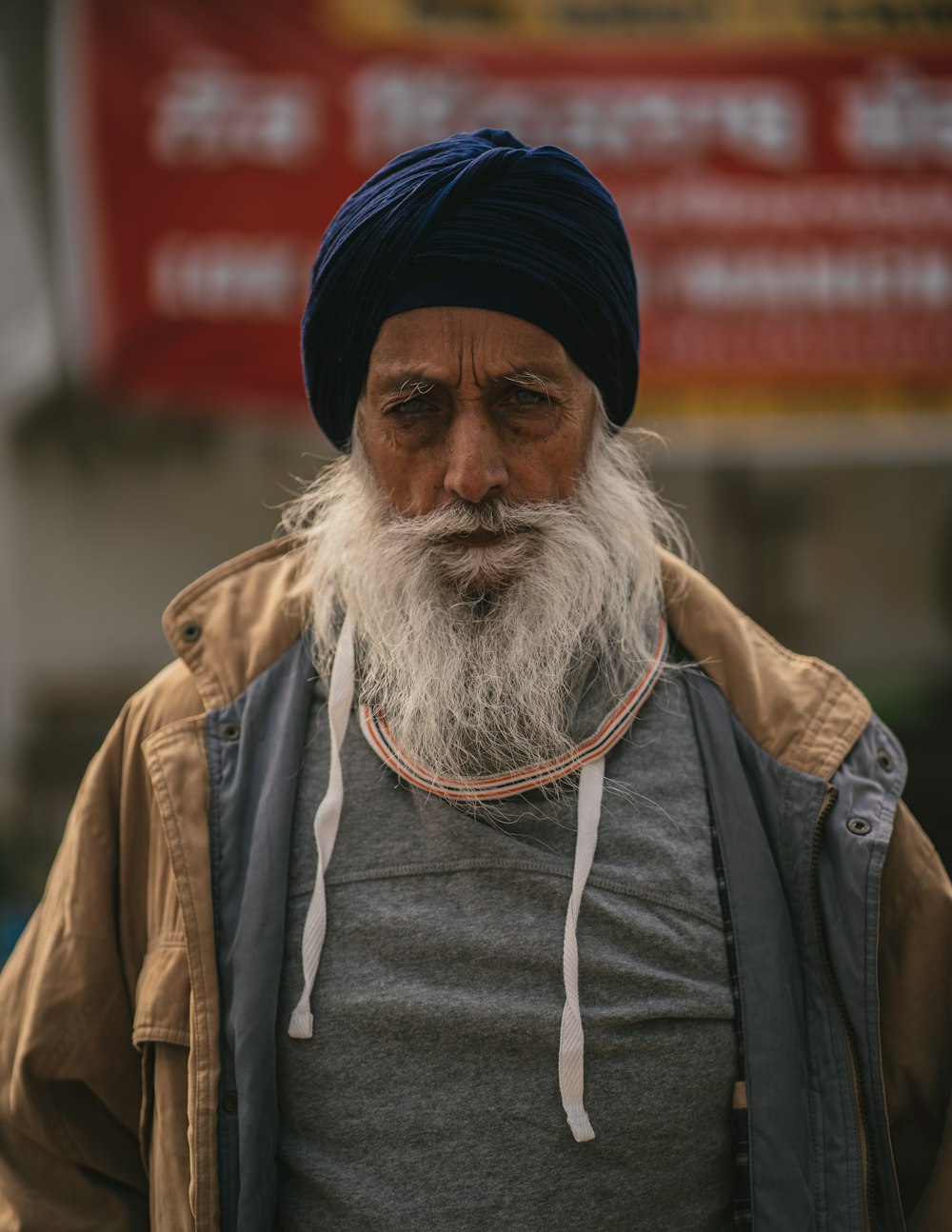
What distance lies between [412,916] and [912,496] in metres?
3.76

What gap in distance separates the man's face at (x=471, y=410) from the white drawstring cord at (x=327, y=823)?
0.87ft

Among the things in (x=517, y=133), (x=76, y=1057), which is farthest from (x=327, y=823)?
(x=517, y=133)

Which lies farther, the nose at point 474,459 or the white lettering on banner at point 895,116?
the white lettering on banner at point 895,116

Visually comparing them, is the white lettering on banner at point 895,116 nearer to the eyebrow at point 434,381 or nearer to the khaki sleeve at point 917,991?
the eyebrow at point 434,381

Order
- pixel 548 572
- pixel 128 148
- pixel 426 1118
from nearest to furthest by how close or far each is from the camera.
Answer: pixel 426 1118 < pixel 548 572 < pixel 128 148

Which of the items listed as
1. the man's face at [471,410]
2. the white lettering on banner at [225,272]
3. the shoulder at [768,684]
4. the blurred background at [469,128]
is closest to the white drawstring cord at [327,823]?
the man's face at [471,410]

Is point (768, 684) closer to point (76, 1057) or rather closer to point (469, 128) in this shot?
point (76, 1057)

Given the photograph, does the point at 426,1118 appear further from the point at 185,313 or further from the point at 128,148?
the point at 128,148

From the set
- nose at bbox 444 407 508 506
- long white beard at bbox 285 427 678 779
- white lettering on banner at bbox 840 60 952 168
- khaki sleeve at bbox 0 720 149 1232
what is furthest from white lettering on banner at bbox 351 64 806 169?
khaki sleeve at bbox 0 720 149 1232

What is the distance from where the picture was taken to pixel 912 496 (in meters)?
4.78

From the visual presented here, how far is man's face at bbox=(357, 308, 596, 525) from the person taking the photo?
1.71 m

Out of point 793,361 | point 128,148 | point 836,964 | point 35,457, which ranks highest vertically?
point 128,148

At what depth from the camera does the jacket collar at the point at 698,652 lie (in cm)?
174

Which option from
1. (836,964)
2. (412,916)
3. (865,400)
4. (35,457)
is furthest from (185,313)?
(836,964)
